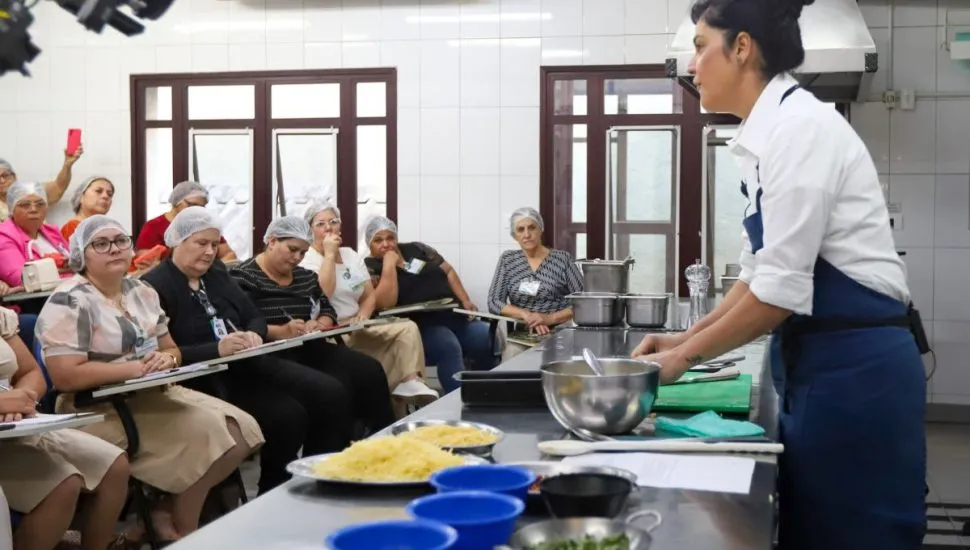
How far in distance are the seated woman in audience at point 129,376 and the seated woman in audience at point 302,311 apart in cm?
127

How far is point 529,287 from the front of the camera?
20.3 ft

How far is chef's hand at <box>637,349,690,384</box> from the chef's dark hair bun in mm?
549

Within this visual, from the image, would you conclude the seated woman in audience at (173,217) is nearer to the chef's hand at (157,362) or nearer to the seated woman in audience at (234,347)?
the seated woman in audience at (234,347)

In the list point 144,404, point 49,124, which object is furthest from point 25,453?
point 49,124

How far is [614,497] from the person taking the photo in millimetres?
1387

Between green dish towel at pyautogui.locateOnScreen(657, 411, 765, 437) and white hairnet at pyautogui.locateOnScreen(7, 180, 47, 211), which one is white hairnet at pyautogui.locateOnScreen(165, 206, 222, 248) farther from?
green dish towel at pyautogui.locateOnScreen(657, 411, 765, 437)

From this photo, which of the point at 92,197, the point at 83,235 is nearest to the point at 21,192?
the point at 92,197

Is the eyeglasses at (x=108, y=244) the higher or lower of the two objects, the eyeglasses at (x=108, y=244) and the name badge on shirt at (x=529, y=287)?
the higher

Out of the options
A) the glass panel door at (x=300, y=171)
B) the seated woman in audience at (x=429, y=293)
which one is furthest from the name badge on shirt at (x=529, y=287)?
the glass panel door at (x=300, y=171)

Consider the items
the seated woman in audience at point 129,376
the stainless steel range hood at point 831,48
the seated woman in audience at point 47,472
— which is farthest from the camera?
the stainless steel range hood at point 831,48

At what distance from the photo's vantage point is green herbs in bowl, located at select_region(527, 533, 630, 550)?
3.93ft

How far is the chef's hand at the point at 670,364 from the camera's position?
1.98 m

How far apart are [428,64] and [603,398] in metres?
5.55

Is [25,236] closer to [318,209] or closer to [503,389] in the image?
[318,209]
